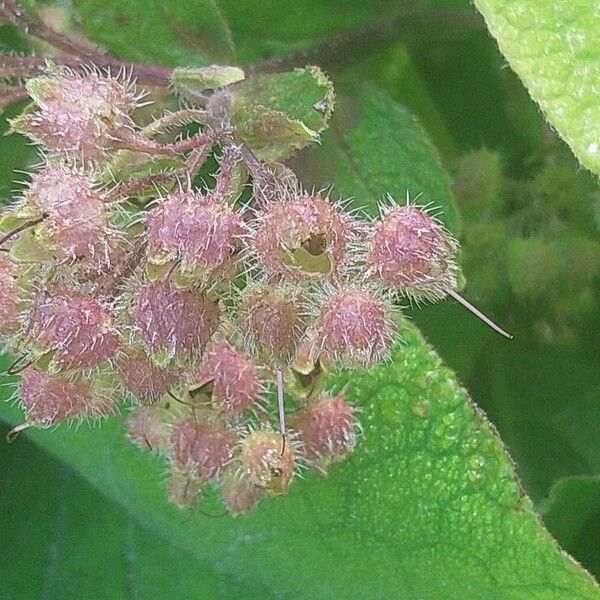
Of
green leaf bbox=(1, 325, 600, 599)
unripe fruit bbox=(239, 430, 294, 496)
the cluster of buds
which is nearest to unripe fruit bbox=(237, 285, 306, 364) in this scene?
the cluster of buds

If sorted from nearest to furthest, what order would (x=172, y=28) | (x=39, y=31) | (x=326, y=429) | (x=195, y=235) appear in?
1. (x=195, y=235)
2. (x=326, y=429)
3. (x=39, y=31)
4. (x=172, y=28)

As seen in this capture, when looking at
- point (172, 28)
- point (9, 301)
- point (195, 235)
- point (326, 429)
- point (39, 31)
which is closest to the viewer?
point (195, 235)

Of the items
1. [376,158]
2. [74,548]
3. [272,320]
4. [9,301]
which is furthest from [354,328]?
[74,548]

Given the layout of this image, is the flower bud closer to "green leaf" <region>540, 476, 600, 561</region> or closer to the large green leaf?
the large green leaf

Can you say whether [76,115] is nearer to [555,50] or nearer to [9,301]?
[9,301]

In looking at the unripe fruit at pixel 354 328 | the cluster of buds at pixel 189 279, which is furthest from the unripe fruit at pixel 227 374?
the unripe fruit at pixel 354 328
